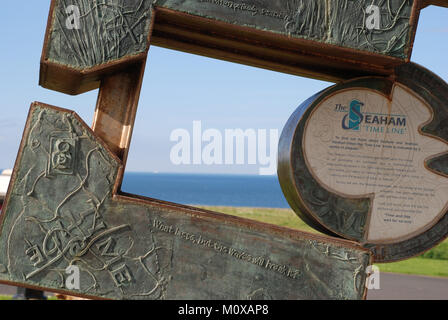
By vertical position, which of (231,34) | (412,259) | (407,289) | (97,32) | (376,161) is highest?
(231,34)

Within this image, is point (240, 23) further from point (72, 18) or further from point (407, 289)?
point (407, 289)

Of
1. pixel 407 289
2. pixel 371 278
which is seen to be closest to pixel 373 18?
pixel 371 278

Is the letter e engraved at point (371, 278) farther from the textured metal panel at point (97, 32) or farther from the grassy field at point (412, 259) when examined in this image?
the grassy field at point (412, 259)

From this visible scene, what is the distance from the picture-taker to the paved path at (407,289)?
10526 millimetres

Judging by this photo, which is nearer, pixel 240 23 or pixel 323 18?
pixel 240 23

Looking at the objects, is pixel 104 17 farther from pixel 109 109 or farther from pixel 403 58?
pixel 403 58

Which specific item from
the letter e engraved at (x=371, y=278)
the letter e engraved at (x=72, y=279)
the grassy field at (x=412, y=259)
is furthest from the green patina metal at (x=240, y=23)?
the grassy field at (x=412, y=259)

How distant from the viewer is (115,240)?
4164 mm

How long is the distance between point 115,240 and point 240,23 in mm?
1868

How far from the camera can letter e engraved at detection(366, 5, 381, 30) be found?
452 centimetres

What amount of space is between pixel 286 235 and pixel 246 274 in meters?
0.43

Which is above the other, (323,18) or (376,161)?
(323,18)

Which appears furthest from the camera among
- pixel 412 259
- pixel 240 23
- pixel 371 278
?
pixel 412 259

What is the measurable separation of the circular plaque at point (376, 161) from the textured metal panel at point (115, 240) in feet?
1.48
